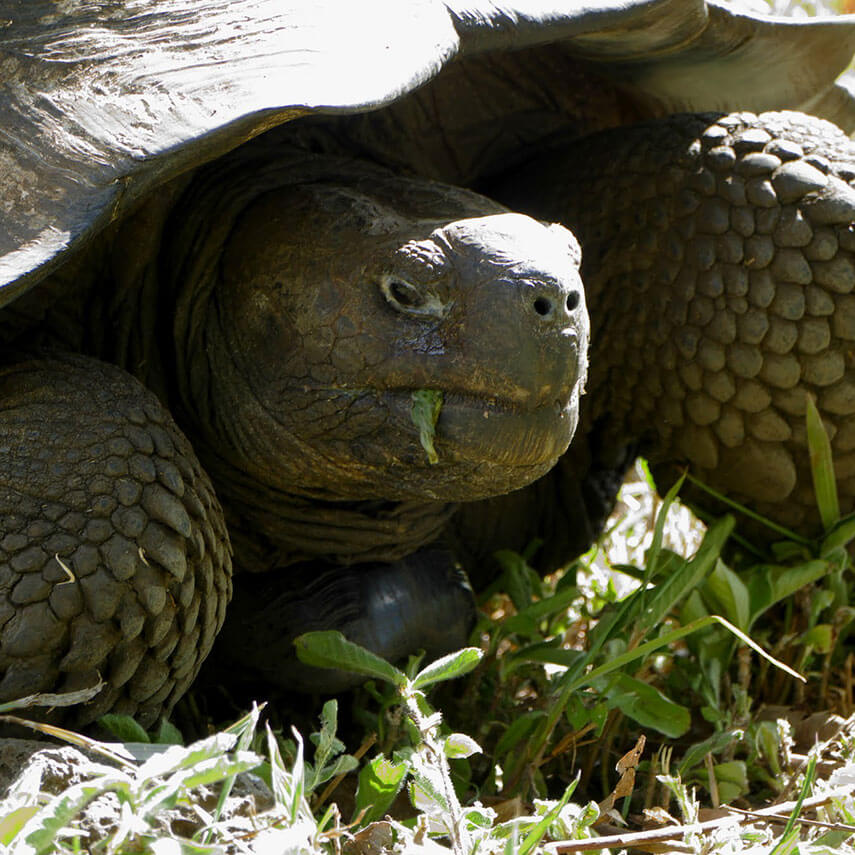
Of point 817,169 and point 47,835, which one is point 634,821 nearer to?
point 47,835

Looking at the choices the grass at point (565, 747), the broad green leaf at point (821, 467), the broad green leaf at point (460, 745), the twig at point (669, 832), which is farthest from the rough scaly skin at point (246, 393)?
the broad green leaf at point (821, 467)

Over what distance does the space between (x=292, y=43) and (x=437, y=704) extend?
1148mm

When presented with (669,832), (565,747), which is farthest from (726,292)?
(669,832)

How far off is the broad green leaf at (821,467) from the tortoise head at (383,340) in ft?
2.16

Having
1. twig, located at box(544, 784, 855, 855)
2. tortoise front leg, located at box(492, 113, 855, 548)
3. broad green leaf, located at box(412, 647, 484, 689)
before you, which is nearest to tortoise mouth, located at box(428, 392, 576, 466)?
broad green leaf, located at box(412, 647, 484, 689)

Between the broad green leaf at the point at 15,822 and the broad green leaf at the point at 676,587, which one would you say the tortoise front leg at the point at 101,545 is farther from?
the broad green leaf at the point at 676,587

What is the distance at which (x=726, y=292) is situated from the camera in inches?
91.1

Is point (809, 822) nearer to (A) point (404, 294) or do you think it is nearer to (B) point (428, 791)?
(B) point (428, 791)

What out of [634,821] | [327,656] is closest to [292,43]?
[327,656]

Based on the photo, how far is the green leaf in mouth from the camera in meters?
1.70

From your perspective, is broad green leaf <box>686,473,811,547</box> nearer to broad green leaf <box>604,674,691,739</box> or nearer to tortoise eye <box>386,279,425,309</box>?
broad green leaf <box>604,674,691,739</box>

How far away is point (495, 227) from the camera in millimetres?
1707

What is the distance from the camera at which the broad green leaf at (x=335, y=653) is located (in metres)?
1.76

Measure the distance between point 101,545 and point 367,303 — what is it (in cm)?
50
